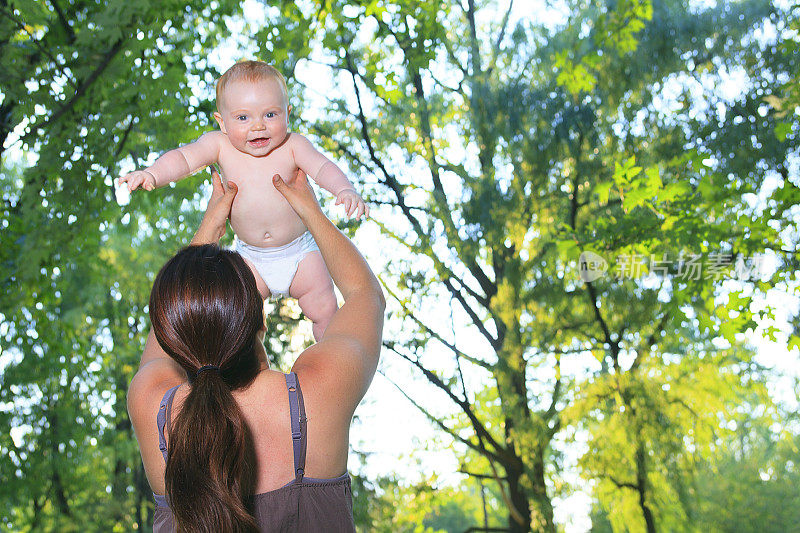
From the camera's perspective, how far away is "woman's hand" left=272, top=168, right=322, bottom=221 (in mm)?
1640

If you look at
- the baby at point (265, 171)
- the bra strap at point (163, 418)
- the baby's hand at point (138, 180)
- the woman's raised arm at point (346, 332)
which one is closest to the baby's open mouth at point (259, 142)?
the baby at point (265, 171)

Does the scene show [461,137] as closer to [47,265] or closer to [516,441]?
[516,441]

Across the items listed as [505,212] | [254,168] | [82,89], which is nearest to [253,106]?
[254,168]

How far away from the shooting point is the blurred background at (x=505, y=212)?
4207 millimetres

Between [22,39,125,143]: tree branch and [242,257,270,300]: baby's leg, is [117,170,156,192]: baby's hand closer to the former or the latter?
[242,257,270,300]: baby's leg

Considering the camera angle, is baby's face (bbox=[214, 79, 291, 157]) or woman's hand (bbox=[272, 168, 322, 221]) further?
baby's face (bbox=[214, 79, 291, 157])

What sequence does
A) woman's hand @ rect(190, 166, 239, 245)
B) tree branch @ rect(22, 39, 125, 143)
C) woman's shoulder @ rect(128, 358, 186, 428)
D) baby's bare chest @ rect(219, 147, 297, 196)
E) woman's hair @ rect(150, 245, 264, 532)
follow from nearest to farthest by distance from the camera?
1. woman's hair @ rect(150, 245, 264, 532)
2. woman's shoulder @ rect(128, 358, 186, 428)
3. woman's hand @ rect(190, 166, 239, 245)
4. baby's bare chest @ rect(219, 147, 297, 196)
5. tree branch @ rect(22, 39, 125, 143)

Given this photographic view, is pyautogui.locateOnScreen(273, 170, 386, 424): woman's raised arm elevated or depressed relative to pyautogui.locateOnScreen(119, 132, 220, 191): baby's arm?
depressed

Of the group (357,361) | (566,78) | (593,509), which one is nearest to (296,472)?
(357,361)

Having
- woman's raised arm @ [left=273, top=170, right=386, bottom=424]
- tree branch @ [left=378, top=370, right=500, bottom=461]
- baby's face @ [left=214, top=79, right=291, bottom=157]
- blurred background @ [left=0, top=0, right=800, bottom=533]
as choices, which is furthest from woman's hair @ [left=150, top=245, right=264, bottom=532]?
tree branch @ [left=378, top=370, right=500, bottom=461]

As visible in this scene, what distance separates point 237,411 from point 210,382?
2.7 inches

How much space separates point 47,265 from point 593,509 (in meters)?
7.74

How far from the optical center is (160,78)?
3.84 meters

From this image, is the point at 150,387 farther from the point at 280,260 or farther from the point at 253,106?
the point at 253,106
